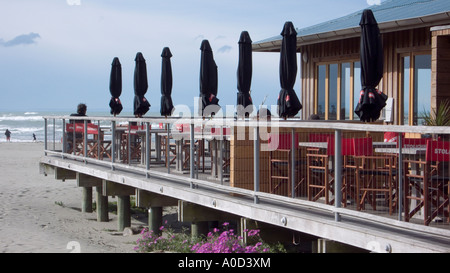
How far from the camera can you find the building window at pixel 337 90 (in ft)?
48.0

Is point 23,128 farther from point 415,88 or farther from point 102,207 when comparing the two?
point 415,88

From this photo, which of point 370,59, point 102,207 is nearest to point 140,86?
point 102,207

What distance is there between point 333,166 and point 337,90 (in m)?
6.88

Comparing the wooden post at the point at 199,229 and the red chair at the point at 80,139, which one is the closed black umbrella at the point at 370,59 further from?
the red chair at the point at 80,139

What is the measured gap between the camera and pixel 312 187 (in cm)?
865

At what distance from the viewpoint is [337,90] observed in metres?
15.2

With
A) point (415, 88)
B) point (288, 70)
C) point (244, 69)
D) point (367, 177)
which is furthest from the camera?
point (415, 88)

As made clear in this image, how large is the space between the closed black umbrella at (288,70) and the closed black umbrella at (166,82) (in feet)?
16.0

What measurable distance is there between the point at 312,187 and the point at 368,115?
2.43 m

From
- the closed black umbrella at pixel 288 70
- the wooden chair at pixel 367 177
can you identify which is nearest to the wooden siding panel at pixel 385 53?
the closed black umbrella at pixel 288 70

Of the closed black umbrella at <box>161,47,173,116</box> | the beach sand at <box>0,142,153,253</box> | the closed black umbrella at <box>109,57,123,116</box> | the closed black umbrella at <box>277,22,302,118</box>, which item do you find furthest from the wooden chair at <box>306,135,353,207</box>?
the closed black umbrella at <box>109,57,123,116</box>

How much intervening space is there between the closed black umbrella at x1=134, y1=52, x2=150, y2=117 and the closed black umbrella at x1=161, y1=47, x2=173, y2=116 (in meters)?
0.85

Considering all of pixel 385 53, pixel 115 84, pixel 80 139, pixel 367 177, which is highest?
pixel 385 53
